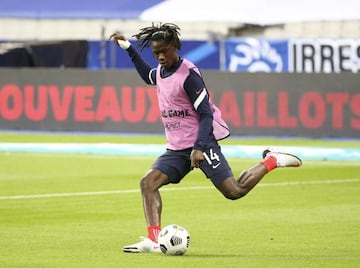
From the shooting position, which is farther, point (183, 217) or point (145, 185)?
point (183, 217)

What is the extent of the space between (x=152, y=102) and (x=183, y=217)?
14806 mm

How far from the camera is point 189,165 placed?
12.2 m

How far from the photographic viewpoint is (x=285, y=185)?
1922cm

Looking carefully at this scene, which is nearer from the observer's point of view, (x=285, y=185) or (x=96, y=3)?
(x=285, y=185)

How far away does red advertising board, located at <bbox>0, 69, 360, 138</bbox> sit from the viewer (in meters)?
28.4

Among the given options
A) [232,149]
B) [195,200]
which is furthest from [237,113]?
[195,200]

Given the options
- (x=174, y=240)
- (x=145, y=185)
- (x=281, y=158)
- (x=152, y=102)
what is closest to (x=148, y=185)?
(x=145, y=185)

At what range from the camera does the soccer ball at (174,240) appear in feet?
38.2

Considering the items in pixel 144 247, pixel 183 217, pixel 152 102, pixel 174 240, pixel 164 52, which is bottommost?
pixel 152 102

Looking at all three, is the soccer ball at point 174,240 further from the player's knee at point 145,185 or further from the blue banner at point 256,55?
the blue banner at point 256,55

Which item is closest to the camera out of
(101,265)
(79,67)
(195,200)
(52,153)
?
(101,265)

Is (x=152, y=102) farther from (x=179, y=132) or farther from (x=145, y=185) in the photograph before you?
(x=145, y=185)

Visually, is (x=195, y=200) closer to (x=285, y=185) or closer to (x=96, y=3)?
(x=285, y=185)

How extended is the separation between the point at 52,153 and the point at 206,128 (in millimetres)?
14540
